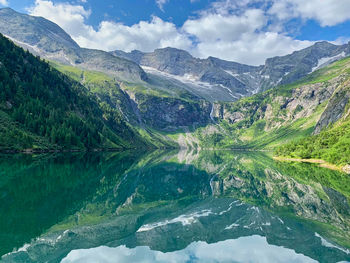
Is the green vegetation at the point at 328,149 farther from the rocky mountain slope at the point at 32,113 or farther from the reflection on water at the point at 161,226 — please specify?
the rocky mountain slope at the point at 32,113

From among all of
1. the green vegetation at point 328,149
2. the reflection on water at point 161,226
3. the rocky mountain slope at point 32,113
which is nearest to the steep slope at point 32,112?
the rocky mountain slope at point 32,113

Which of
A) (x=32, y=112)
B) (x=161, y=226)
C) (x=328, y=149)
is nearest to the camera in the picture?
(x=161, y=226)

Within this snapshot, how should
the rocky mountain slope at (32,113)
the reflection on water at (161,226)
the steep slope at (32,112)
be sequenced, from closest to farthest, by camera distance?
the reflection on water at (161,226)
the rocky mountain slope at (32,113)
the steep slope at (32,112)

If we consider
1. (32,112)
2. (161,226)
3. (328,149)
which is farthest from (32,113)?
(328,149)

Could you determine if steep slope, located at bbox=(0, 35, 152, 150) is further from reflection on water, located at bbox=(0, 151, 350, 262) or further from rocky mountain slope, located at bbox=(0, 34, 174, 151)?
reflection on water, located at bbox=(0, 151, 350, 262)

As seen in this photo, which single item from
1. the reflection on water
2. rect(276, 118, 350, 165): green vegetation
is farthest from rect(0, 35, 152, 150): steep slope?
rect(276, 118, 350, 165): green vegetation

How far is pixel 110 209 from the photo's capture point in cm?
3453

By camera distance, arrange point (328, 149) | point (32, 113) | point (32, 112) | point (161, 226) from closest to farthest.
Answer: point (161, 226) < point (328, 149) < point (32, 113) < point (32, 112)

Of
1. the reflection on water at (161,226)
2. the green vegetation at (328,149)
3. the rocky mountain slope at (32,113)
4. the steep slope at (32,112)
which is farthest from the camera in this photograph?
the steep slope at (32,112)

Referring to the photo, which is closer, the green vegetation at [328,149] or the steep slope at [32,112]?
the green vegetation at [328,149]

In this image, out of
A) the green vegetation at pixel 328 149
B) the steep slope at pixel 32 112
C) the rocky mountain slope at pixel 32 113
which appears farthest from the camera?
the steep slope at pixel 32 112

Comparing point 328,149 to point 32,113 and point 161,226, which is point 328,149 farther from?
point 32,113

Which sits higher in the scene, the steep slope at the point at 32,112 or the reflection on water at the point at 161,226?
the steep slope at the point at 32,112

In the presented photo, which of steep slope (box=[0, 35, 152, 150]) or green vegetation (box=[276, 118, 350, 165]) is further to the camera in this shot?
steep slope (box=[0, 35, 152, 150])
